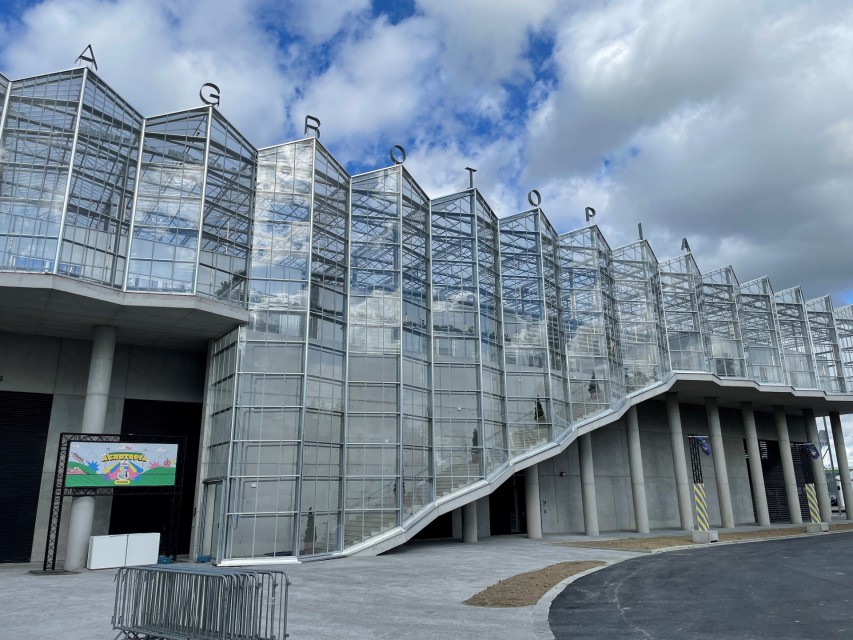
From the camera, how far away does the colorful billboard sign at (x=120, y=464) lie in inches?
913

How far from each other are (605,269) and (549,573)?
2458cm

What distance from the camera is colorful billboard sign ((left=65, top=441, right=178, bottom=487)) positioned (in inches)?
913

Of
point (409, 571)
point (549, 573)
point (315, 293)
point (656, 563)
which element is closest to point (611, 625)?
point (549, 573)

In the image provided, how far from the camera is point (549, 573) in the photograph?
1898 cm

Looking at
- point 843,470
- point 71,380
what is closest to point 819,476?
point 843,470

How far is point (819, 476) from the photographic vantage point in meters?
48.4

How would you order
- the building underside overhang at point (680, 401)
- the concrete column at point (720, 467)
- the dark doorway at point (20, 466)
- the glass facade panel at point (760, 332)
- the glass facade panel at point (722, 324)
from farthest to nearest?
the glass facade panel at point (760, 332), the glass facade panel at point (722, 324), the concrete column at point (720, 467), the building underside overhang at point (680, 401), the dark doorway at point (20, 466)

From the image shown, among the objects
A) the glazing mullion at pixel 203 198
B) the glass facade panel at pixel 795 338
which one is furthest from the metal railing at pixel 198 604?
the glass facade panel at pixel 795 338

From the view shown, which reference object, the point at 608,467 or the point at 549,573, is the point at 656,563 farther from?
Answer: the point at 608,467

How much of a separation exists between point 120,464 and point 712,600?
21234 mm

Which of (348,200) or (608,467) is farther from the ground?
(348,200)

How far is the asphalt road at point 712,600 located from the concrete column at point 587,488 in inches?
492

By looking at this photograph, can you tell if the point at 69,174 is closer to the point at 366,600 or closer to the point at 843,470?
the point at 366,600

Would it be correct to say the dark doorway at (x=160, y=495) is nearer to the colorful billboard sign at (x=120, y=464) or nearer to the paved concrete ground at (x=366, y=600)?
the colorful billboard sign at (x=120, y=464)
